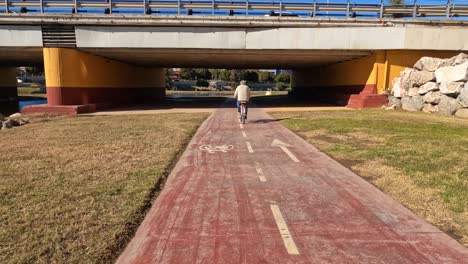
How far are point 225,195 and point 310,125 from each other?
9366 mm

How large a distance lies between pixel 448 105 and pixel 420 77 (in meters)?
2.60

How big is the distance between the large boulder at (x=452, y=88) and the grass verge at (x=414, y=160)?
5.41 metres

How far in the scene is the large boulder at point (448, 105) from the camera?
18.3 metres

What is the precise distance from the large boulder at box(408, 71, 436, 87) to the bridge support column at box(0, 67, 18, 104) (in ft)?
132

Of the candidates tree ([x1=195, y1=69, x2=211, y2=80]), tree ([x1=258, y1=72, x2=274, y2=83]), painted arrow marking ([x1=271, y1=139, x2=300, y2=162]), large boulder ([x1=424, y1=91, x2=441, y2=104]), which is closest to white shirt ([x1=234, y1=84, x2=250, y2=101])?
painted arrow marking ([x1=271, y1=139, x2=300, y2=162])

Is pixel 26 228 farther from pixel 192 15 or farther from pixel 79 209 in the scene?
pixel 192 15

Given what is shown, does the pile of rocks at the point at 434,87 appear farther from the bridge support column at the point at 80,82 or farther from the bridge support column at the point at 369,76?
the bridge support column at the point at 80,82

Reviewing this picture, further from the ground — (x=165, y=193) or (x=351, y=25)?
(x=351, y=25)

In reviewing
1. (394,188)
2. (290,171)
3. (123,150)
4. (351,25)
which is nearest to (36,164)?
(123,150)

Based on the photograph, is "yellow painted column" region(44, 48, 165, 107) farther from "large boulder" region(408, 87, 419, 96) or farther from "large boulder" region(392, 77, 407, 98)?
"large boulder" region(408, 87, 419, 96)

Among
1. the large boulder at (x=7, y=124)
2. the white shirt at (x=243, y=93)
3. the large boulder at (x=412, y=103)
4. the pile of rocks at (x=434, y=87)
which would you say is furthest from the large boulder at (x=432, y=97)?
the large boulder at (x=7, y=124)

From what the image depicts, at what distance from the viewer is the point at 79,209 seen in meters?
4.98

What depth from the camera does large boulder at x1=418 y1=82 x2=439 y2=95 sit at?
1957cm

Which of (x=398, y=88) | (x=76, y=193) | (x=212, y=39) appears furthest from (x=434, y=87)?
(x=76, y=193)
